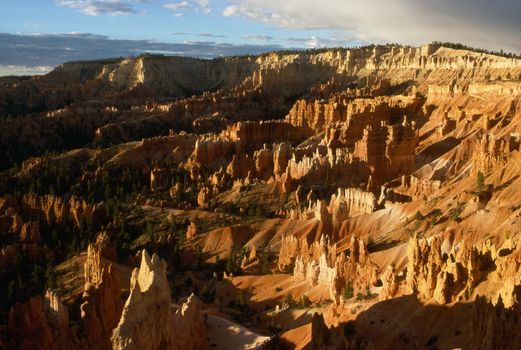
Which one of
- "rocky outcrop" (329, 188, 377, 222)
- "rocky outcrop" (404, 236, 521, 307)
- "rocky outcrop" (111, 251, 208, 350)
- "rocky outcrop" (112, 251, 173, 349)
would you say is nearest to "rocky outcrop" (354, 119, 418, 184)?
"rocky outcrop" (329, 188, 377, 222)

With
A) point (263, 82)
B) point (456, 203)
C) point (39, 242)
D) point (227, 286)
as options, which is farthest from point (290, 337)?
point (263, 82)

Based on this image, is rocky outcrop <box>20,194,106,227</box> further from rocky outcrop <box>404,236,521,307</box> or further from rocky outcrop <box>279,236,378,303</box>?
rocky outcrop <box>404,236,521,307</box>

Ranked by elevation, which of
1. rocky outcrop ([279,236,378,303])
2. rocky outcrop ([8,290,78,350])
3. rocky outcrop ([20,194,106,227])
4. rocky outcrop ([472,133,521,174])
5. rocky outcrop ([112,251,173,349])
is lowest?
rocky outcrop ([20,194,106,227])

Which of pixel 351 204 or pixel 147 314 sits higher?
pixel 147 314

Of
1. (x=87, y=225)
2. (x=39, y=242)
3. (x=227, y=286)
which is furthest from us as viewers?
(x=87, y=225)

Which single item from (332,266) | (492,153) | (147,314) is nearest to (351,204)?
(492,153)

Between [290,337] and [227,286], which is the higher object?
[290,337]

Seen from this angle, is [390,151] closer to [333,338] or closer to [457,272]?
[457,272]

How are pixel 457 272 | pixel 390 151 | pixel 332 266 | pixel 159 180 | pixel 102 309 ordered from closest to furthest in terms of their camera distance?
pixel 457 272 < pixel 102 309 < pixel 332 266 < pixel 390 151 < pixel 159 180

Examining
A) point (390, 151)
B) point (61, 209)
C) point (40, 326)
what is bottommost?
point (61, 209)

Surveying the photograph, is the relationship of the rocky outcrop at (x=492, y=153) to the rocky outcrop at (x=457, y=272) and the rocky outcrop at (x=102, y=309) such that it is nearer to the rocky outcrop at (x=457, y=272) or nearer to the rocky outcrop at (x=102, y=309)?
the rocky outcrop at (x=457, y=272)

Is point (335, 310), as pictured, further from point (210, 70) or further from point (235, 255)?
point (210, 70)
